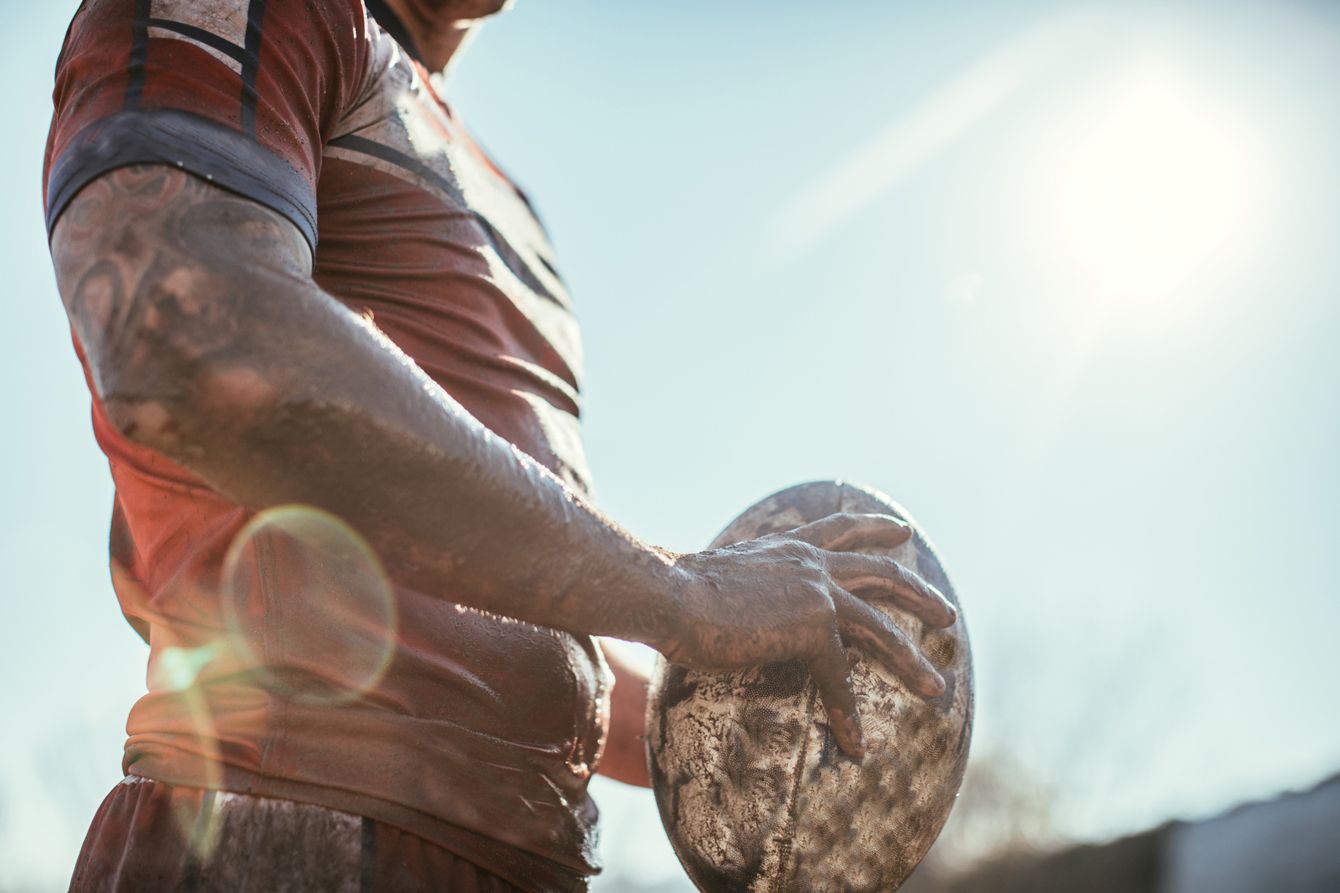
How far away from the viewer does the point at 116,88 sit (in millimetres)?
1511

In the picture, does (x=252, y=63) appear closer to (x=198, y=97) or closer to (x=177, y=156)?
(x=198, y=97)

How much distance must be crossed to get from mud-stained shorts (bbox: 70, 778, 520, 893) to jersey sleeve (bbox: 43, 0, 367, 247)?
0.86 m

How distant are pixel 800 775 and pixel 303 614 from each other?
916mm

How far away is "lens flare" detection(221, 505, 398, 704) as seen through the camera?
1.70 m

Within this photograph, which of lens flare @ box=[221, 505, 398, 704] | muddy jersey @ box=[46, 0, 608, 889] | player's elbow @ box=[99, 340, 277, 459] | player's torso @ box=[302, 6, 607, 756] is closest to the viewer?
player's elbow @ box=[99, 340, 277, 459]

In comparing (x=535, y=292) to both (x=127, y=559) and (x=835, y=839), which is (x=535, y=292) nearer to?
(x=127, y=559)

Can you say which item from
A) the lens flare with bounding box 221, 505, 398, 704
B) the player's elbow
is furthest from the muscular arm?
the lens flare with bounding box 221, 505, 398, 704

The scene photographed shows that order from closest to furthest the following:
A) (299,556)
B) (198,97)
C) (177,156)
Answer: (177,156)
(198,97)
(299,556)

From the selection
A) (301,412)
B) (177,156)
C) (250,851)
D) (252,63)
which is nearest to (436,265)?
(252,63)

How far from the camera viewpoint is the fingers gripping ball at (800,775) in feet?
6.59

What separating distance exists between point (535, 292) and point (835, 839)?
127 centimetres

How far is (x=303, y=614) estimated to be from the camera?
1.72m

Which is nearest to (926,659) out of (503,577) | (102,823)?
(503,577)

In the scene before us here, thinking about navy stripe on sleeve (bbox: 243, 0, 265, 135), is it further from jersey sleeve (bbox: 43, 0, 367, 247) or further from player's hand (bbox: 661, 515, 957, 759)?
player's hand (bbox: 661, 515, 957, 759)
